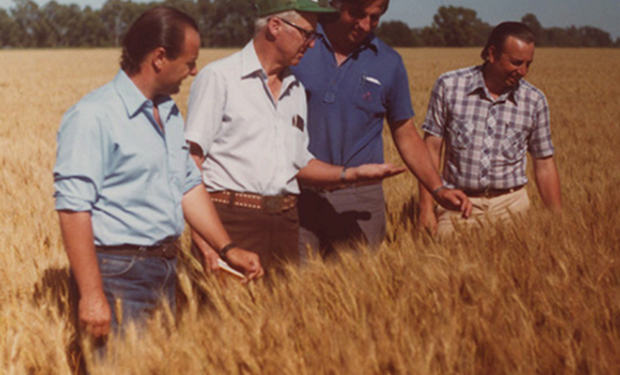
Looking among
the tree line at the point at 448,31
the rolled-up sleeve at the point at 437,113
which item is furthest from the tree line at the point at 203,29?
the rolled-up sleeve at the point at 437,113

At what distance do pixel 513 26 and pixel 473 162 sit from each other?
785 millimetres

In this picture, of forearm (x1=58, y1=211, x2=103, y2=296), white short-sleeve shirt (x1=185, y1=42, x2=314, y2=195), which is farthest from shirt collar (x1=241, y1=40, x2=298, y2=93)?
forearm (x1=58, y1=211, x2=103, y2=296)

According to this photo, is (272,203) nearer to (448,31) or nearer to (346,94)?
(346,94)

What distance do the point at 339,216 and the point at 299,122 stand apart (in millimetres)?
676

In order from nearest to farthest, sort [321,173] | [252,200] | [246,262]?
1. [246,262]
2. [252,200]
3. [321,173]

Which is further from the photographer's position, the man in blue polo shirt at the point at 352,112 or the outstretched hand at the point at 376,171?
the man in blue polo shirt at the point at 352,112

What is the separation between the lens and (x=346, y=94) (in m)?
3.26

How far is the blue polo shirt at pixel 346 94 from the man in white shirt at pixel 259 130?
0.29 metres

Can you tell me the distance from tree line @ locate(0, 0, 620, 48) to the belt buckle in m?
57.5

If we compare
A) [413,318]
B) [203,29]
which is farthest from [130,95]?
[203,29]

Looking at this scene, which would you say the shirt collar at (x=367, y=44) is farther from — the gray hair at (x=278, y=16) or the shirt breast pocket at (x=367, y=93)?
the gray hair at (x=278, y=16)

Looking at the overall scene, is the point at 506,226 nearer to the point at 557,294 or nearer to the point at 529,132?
the point at 557,294

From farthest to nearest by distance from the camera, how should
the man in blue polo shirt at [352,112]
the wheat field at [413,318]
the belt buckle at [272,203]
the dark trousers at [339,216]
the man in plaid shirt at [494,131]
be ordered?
the man in plaid shirt at [494,131]
the dark trousers at [339,216]
the man in blue polo shirt at [352,112]
the belt buckle at [272,203]
the wheat field at [413,318]

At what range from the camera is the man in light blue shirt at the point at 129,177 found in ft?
6.40
